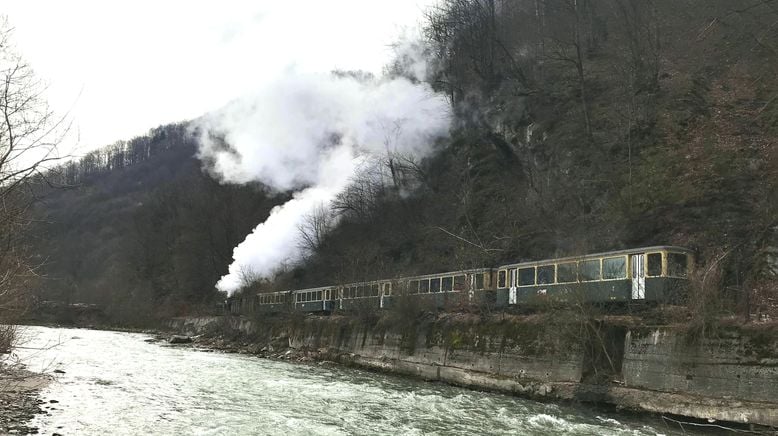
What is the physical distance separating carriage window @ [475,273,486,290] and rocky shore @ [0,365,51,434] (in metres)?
17.2

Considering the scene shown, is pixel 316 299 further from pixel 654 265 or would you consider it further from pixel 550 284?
pixel 654 265

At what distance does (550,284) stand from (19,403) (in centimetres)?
1753

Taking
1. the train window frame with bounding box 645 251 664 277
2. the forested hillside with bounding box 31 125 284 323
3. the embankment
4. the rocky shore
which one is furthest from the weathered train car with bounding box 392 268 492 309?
the forested hillside with bounding box 31 125 284 323

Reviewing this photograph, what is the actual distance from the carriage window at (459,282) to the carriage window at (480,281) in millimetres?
787

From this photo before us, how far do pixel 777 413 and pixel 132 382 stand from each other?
1983 cm

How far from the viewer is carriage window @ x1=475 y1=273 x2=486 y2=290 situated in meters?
25.9

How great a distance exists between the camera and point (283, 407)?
636 inches

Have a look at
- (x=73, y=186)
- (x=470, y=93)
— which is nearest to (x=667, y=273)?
(x=73, y=186)

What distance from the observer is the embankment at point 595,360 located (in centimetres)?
1450

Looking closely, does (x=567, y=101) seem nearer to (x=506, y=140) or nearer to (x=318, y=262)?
(x=506, y=140)

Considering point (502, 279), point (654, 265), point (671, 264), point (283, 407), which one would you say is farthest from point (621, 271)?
point (283, 407)

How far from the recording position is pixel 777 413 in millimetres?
13391

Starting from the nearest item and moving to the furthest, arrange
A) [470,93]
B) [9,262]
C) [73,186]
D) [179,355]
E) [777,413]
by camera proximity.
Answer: [73,186] → [9,262] → [777,413] → [179,355] → [470,93]

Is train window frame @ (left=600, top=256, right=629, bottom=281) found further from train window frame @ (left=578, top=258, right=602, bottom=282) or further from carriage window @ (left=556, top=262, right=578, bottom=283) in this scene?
carriage window @ (left=556, top=262, right=578, bottom=283)
